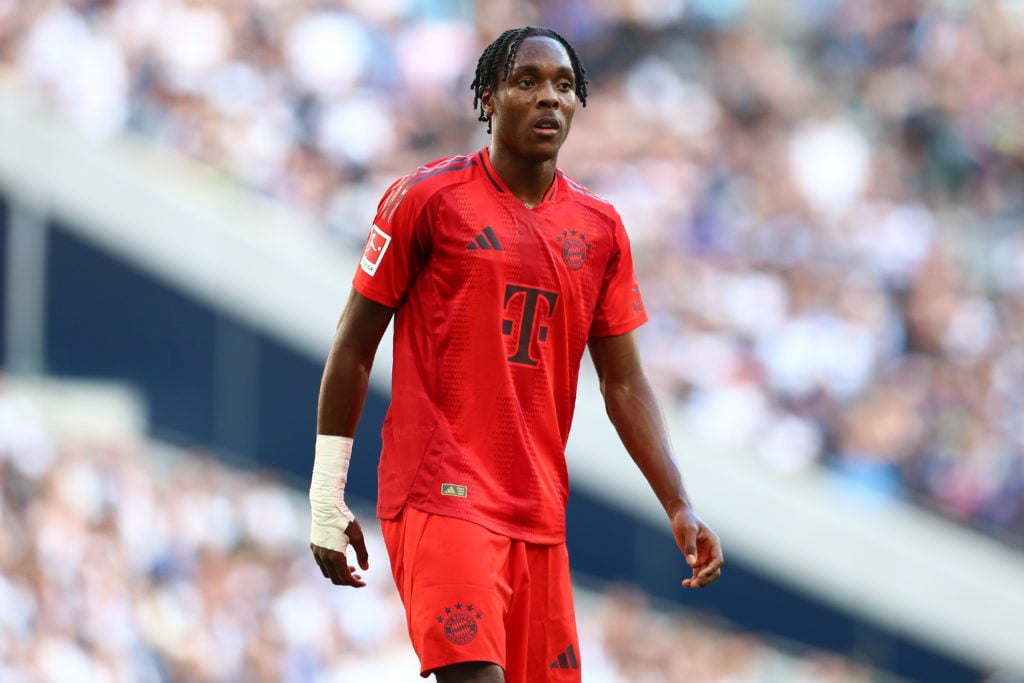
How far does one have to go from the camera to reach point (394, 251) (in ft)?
12.4

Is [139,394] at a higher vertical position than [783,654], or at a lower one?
higher

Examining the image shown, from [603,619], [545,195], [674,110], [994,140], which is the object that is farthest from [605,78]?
[545,195]

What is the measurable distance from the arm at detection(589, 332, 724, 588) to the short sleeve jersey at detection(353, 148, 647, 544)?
252mm

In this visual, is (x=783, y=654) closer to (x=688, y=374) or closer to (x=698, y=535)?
(x=688, y=374)

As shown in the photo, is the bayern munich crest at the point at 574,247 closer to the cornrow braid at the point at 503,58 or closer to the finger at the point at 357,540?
the cornrow braid at the point at 503,58

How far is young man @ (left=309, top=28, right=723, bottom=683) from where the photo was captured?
376 cm

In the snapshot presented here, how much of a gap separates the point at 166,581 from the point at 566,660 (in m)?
5.51

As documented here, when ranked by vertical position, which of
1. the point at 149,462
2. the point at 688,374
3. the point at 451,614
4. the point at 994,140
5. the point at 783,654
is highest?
the point at 994,140

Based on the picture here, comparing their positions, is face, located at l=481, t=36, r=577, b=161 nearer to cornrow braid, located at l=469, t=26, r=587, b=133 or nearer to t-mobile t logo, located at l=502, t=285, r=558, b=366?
cornrow braid, located at l=469, t=26, r=587, b=133

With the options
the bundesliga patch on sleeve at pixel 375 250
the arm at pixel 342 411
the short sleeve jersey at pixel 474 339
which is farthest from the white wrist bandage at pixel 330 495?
the bundesliga patch on sleeve at pixel 375 250

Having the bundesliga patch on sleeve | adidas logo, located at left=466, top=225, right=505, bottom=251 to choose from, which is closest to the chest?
adidas logo, located at left=466, top=225, right=505, bottom=251

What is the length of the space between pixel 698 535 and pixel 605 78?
6885 millimetres

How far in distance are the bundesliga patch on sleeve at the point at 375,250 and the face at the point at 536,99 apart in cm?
39

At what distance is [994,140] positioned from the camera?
10898 mm
